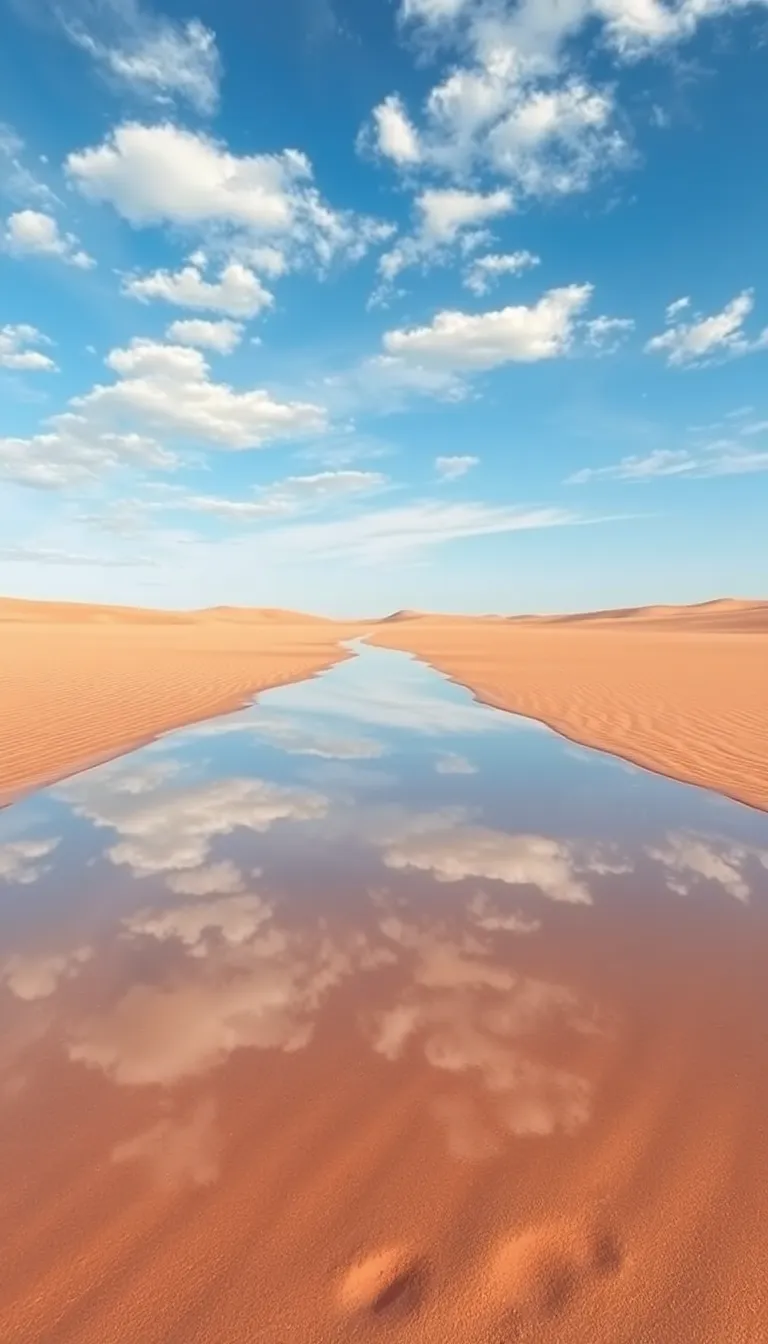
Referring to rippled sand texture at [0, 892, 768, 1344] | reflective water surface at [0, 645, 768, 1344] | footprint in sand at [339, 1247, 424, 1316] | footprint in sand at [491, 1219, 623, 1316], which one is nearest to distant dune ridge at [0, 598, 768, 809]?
reflective water surface at [0, 645, 768, 1344]

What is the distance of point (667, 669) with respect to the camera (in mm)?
25234

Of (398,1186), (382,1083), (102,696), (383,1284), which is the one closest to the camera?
(383,1284)

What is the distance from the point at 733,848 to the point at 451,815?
110 inches

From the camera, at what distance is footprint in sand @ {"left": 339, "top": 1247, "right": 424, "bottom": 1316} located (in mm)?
2076

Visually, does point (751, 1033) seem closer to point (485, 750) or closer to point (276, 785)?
point (276, 785)

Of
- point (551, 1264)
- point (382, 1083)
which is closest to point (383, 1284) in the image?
point (551, 1264)

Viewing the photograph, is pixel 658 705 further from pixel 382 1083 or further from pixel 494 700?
pixel 382 1083

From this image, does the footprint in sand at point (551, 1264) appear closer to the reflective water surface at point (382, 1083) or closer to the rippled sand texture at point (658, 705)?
the reflective water surface at point (382, 1083)

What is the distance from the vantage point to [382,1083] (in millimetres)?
3109

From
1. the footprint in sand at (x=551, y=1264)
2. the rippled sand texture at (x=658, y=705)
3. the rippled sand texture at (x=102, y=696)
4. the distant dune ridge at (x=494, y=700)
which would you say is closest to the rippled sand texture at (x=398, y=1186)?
the footprint in sand at (x=551, y=1264)

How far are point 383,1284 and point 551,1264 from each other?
57 centimetres

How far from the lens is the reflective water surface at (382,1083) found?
214 cm

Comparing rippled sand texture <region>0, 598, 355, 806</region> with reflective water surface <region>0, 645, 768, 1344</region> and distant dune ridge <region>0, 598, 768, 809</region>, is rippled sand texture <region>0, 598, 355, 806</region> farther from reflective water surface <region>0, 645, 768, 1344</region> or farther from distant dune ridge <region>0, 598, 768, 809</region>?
reflective water surface <region>0, 645, 768, 1344</region>

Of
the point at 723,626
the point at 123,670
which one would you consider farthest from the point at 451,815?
the point at 723,626
